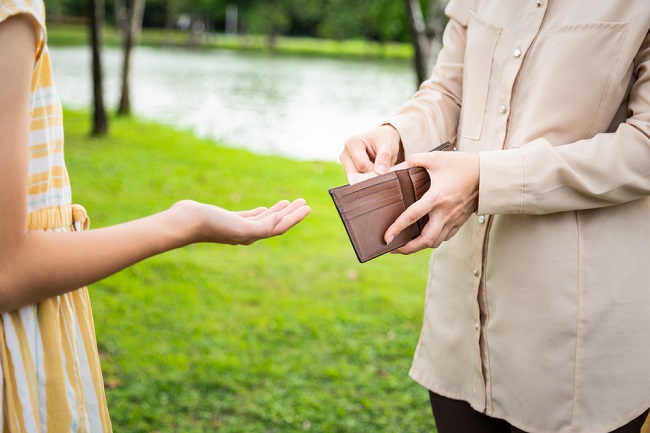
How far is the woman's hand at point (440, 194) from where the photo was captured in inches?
64.6

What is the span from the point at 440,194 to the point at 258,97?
1625 cm

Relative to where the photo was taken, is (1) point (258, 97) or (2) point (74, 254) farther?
(1) point (258, 97)

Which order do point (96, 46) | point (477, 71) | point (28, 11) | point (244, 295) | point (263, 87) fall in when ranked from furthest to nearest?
point (263, 87)
point (96, 46)
point (244, 295)
point (477, 71)
point (28, 11)

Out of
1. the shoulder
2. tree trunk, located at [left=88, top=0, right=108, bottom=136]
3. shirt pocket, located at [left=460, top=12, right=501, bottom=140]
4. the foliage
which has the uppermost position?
the shoulder

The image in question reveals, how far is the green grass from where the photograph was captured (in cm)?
377

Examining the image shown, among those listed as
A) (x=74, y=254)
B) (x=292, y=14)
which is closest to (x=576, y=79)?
(x=74, y=254)

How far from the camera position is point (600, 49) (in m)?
1.64

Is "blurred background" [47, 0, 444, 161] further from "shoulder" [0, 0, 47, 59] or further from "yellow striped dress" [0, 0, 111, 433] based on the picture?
"shoulder" [0, 0, 47, 59]

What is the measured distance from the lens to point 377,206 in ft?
5.40

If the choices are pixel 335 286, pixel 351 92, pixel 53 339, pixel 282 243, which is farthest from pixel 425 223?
pixel 351 92

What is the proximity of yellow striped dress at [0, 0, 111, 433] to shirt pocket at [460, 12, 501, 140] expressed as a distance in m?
1.06

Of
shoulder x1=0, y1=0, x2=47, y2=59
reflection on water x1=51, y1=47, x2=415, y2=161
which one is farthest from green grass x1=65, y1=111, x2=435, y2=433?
reflection on water x1=51, y1=47, x2=415, y2=161

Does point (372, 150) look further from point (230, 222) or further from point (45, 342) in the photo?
point (45, 342)

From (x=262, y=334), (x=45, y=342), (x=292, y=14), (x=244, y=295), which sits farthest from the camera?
(x=292, y=14)
